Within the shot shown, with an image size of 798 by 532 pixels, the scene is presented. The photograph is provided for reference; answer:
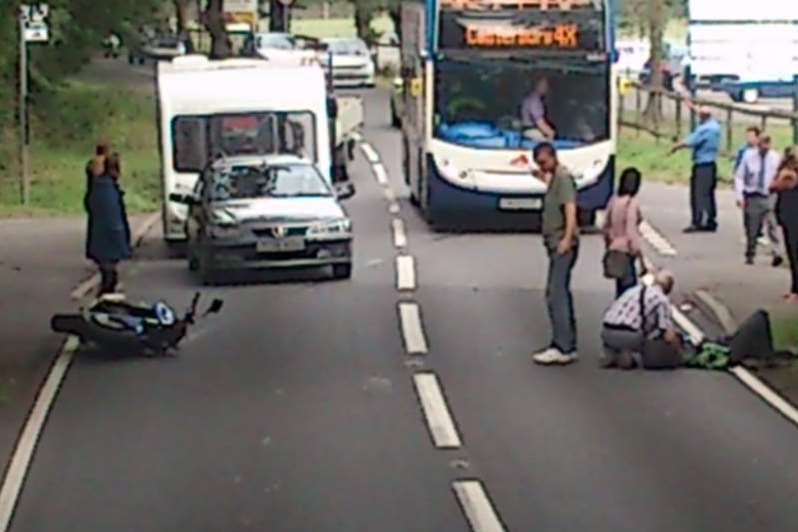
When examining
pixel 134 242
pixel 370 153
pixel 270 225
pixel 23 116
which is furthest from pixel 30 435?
pixel 370 153

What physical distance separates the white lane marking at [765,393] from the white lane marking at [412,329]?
3026 millimetres

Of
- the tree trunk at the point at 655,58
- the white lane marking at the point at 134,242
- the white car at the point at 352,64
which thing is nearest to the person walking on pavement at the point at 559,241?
the white lane marking at the point at 134,242

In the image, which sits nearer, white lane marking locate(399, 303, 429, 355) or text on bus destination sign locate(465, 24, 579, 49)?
white lane marking locate(399, 303, 429, 355)

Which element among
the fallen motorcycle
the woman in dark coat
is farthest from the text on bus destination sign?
the fallen motorcycle

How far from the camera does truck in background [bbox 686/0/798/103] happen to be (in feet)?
179

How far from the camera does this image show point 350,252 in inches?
1046

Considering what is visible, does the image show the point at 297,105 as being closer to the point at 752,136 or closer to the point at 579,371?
the point at 752,136

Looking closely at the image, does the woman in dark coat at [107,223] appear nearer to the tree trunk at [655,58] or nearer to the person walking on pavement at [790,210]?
the person walking on pavement at [790,210]

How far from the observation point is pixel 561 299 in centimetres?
1961

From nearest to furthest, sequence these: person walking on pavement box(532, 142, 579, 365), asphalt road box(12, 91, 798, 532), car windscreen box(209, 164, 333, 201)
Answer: asphalt road box(12, 91, 798, 532)
person walking on pavement box(532, 142, 579, 365)
car windscreen box(209, 164, 333, 201)

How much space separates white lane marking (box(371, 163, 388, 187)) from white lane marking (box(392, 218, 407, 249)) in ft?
23.5

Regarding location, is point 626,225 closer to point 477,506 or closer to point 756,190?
point 756,190

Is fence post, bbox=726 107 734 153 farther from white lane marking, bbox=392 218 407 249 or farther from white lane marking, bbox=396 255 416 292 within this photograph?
white lane marking, bbox=396 255 416 292

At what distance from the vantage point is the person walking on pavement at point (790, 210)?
2467 cm
